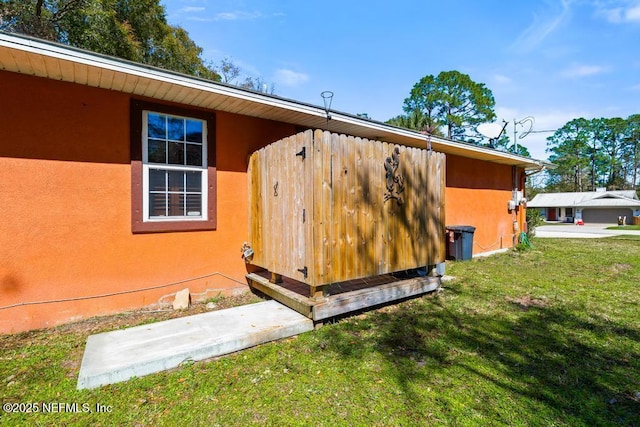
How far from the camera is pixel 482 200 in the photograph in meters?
8.84

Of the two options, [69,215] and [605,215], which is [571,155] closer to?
[605,215]

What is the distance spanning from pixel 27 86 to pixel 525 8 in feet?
32.0

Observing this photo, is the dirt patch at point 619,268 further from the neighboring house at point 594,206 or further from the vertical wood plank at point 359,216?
the neighboring house at point 594,206

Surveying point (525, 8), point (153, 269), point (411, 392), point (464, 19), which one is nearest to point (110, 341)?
point (153, 269)

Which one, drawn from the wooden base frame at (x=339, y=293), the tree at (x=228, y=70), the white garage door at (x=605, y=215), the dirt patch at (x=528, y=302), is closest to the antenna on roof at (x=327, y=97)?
the wooden base frame at (x=339, y=293)

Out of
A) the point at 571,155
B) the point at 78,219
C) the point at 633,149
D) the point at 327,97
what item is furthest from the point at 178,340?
the point at 633,149

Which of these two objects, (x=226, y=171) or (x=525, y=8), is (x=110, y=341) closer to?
(x=226, y=171)

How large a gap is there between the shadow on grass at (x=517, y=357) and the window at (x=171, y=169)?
8.20 ft

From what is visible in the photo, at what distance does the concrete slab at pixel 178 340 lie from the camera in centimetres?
245

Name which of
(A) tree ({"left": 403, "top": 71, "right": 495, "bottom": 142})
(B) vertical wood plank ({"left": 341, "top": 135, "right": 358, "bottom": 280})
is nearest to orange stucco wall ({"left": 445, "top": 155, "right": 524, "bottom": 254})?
(B) vertical wood plank ({"left": 341, "top": 135, "right": 358, "bottom": 280})

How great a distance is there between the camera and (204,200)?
4312 mm

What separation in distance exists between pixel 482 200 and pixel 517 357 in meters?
6.94

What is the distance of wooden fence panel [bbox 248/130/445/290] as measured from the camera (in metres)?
3.34

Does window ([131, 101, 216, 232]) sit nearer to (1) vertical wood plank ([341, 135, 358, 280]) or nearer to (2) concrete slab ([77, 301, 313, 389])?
(2) concrete slab ([77, 301, 313, 389])
